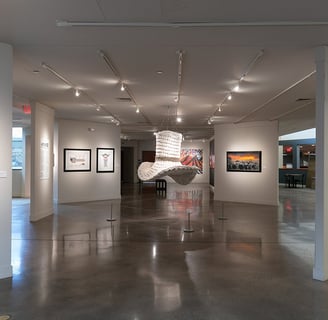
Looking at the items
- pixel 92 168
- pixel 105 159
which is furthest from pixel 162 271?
pixel 105 159

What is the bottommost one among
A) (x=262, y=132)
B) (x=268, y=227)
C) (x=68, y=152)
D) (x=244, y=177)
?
(x=268, y=227)

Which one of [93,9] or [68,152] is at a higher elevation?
[93,9]

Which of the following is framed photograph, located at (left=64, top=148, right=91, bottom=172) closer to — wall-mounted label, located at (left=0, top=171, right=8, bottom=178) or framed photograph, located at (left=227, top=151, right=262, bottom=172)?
framed photograph, located at (left=227, top=151, right=262, bottom=172)

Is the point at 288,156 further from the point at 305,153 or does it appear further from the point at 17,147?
the point at 17,147

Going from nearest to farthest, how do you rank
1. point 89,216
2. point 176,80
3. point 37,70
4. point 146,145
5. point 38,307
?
1. point 38,307
2. point 37,70
3. point 176,80
4. point 89,216
5. point 146,145

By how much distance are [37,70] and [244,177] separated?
9.72 m

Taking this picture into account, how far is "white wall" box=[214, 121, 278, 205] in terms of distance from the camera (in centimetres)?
Answer: 1302

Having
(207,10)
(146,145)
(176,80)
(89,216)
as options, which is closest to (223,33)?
(207,10)

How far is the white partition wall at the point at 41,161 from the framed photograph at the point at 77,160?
2764 millimetres

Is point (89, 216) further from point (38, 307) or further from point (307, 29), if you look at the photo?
point (307, 29)

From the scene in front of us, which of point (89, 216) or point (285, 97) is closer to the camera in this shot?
point (285, 97)

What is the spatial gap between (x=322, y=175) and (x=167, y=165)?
2371mm

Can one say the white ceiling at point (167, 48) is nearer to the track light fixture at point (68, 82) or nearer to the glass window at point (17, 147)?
the track light fixture at point (68, 82)

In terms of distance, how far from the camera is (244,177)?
1365 cm
